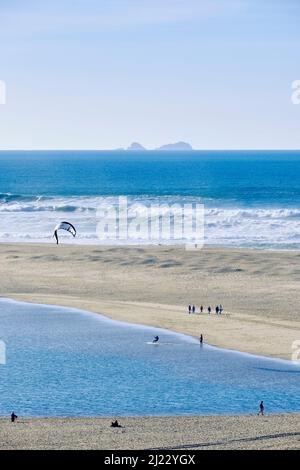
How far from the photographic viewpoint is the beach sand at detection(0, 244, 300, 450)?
2698 cm

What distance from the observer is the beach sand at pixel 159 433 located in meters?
25.9

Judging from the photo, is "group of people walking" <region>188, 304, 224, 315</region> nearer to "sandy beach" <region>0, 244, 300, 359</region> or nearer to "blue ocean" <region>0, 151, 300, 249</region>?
"sandy beach" <region>0, 244, 300, 359</region>

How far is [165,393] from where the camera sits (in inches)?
1293

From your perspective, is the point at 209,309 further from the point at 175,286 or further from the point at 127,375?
the point at 127,375

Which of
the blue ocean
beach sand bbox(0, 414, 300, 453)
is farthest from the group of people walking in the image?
the blue ocean

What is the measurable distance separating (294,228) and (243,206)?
22270 mm

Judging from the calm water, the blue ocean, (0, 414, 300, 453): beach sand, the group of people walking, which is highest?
the blue ocean

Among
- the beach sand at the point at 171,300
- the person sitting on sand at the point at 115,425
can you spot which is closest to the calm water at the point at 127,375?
the beach sand at the point at 171,300

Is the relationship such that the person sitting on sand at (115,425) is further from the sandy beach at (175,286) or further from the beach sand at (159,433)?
the sandy beach at (175,286)

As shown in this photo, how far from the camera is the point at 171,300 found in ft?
162

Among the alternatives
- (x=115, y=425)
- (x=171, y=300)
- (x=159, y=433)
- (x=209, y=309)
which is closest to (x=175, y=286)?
(x=171, y=300)

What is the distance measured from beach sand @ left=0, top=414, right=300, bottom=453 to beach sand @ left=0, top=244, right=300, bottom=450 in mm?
31

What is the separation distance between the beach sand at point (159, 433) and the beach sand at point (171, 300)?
0.03m
